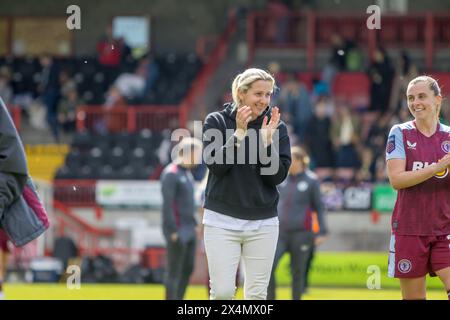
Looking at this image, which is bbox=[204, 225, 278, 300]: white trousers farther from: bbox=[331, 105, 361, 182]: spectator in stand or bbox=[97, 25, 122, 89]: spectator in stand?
bbox=[97, 25, 122, 89]: spectator in stand

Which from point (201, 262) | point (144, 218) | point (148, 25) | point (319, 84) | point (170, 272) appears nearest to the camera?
point (170, 272)

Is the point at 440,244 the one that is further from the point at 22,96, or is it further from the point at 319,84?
the point at 22,96

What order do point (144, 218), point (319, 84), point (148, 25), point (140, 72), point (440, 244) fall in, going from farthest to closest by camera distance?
1. point (148, 25)
2. point (140, 72)
3. point (319, 84)
4. point (144, 218)
5. point (440, 244)

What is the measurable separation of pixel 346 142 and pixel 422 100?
56.2ft

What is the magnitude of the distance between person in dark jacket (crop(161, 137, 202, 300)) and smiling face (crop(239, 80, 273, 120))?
17.3 feet

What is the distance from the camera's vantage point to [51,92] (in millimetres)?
30688

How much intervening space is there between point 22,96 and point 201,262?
12254mm

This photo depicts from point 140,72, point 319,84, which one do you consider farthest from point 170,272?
point 140,72

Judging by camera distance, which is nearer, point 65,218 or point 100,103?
point 65,218

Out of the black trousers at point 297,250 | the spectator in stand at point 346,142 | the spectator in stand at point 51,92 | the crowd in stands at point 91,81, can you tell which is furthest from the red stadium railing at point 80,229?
the black trousers at point 297,250

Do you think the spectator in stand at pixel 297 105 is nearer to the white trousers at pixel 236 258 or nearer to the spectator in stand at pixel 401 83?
the spectator in stand at pixel 401 83

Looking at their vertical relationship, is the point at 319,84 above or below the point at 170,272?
above

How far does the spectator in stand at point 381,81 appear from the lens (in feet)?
90.7
